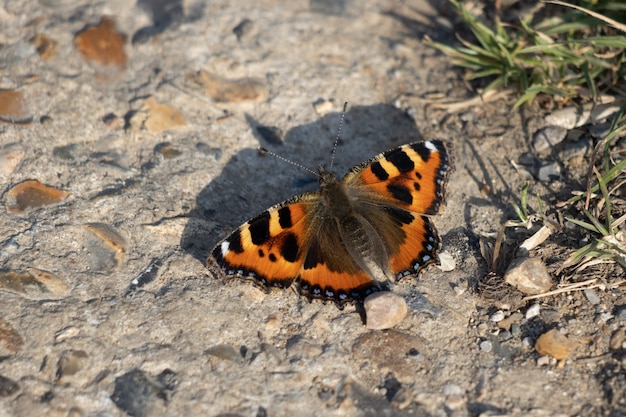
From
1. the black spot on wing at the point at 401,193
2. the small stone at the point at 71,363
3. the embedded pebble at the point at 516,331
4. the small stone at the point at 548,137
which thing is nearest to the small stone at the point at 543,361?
the embedded pebble at the point at 516,331

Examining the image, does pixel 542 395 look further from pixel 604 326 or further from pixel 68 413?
pixel 68 413

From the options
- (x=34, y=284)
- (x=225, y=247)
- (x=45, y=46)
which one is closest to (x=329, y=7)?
(x=45, y=46)

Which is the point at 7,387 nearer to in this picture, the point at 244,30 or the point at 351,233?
the point at 351,233

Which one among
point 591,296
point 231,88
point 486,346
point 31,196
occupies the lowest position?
point 486,346

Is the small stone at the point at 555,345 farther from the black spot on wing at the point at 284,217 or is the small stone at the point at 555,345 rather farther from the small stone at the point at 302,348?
the black spot on wing at the point at 284,217

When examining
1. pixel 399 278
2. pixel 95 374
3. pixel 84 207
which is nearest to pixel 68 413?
pixel 95 374

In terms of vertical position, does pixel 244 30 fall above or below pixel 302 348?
above

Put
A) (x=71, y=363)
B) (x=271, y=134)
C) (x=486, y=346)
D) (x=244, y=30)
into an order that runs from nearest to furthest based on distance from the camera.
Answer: (x=71, y=363) < (x=486, y=346) < (x=271, y=134) < (x=244, y=30)
